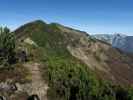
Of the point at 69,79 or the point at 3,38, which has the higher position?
the point at 3,38

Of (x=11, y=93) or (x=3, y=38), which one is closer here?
(x=11, y=93)

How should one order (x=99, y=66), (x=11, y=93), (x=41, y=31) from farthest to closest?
(x=41, y=31) < (x=99, y=66) < (x=11, y=93)

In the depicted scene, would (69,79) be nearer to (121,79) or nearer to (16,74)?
(16,74)

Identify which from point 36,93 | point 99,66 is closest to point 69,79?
point 36,93

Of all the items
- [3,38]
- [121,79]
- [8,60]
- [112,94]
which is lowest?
[121,79]

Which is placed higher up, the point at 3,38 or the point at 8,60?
the point at 3,38

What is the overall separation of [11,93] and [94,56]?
419 ft

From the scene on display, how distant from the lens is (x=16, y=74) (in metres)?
73.8

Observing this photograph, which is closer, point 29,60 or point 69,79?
point 69,79

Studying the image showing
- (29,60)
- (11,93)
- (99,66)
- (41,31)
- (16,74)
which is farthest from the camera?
(41,31)

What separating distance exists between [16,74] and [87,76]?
60.9 feet

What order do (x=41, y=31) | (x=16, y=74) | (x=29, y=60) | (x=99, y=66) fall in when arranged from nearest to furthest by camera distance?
1. (x=16, y=74)
2. (x=29, y=60)
3. (x=99, y=66)
4. (x=41, y=31)

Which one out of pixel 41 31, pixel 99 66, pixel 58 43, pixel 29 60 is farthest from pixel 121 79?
pixel 29 60

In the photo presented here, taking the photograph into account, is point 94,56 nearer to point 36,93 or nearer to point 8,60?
point 8,60
